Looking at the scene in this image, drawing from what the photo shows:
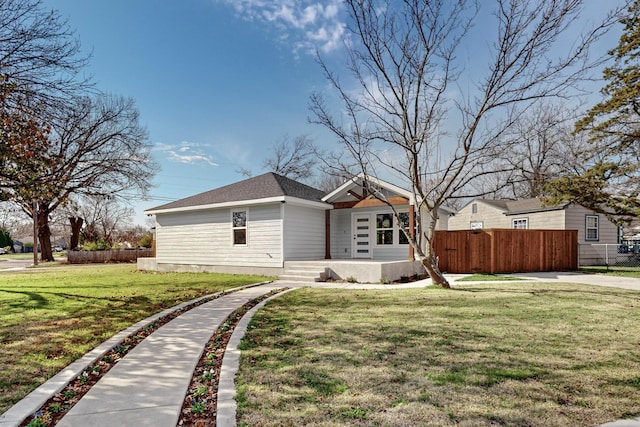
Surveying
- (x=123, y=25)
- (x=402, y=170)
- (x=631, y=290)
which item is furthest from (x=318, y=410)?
(x=123, y=25)

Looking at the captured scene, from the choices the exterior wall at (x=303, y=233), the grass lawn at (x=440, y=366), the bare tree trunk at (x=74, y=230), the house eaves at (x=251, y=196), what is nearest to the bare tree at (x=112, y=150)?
the bare tree trunk at (x=74, y=230)

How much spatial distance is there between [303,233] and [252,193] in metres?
2.65

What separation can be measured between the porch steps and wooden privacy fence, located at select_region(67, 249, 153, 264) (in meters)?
17.8

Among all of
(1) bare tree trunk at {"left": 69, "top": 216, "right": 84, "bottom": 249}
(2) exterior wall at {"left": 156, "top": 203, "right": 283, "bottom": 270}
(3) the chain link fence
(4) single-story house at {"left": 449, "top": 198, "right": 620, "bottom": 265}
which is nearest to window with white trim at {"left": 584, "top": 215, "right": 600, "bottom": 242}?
(4) single-story house at {"left": 449, "top": 198, "right": 620, "bottom": 265}

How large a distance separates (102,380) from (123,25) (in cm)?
1140

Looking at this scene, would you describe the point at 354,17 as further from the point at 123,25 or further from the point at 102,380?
the point at 102,380

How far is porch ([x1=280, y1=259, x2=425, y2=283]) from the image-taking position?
11.2m

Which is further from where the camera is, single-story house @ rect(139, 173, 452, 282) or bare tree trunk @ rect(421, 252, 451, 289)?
single-story house @ rect(139, 173, 452, 282)

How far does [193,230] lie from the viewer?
15.5 m

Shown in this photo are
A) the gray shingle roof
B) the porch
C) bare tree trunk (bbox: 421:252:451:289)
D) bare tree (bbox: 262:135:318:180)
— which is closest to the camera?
bare tree trunk (bbox: 421:252:451:289)

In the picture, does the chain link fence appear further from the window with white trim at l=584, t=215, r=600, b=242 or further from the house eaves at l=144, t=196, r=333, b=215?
the house eaves at l=144, t=196, r=333, b=215

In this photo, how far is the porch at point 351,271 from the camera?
1122cm

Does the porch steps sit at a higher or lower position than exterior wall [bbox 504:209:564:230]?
lower

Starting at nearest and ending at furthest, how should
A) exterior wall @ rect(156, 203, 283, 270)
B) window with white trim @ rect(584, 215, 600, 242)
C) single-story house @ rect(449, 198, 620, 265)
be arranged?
exterior wall @ rect(156, 203, 283, 270), single-story house @ rect(449, 198, 620, 265), window with white trim @ rect(584, 215, 600, 242)
